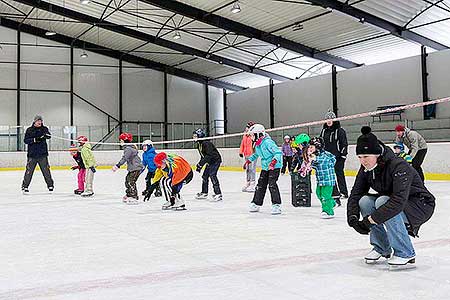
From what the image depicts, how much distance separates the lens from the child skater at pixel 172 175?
22.9ft

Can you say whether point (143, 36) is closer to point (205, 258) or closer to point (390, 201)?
point (205, 258)

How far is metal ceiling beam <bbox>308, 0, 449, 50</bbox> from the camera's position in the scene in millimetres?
17266

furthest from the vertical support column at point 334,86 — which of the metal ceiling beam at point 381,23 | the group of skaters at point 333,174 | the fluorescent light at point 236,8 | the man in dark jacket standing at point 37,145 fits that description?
the man in dark jacket standing at point 37,145

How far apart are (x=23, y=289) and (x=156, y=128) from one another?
26.8 metres

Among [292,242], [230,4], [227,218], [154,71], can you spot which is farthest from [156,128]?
[292,242]

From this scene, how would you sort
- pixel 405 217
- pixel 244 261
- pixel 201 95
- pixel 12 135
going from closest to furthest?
pixel 405 217 → pixel 244 261 → pixel 12 135 → pixel 201 95

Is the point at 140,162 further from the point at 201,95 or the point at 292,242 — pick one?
the point at 201,95

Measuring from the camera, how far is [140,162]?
8.41m

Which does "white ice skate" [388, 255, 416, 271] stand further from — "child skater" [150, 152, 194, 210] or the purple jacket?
the purple jacket

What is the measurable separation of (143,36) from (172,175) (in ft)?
65.5

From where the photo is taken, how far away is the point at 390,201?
3.19 metres

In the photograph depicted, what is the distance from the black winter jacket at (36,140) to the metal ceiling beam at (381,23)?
32.5 ft

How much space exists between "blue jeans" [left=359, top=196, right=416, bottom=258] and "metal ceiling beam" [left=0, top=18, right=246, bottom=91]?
88.4 feet

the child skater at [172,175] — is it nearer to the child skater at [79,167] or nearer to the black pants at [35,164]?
the child skater at [79,167]
